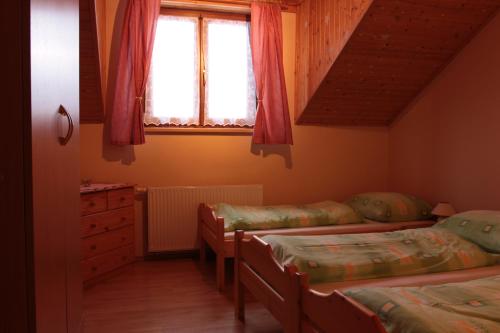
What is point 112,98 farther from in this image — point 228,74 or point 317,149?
A: point 317,149

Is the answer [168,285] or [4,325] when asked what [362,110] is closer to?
[168,285]

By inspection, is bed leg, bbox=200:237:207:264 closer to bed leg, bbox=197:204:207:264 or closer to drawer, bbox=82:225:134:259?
bed leg, bbox=197:204:207:264

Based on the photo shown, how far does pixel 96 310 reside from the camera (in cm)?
267

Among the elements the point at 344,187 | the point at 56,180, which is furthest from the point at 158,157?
the point at 56,180

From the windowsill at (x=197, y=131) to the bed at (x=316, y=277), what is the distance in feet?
5.41

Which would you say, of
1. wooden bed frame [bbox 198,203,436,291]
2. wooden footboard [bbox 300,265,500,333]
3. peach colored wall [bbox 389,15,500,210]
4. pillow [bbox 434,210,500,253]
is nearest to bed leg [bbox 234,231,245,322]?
wooden bed frame [bbox 198,203,436,291]

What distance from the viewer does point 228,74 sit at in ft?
13.1

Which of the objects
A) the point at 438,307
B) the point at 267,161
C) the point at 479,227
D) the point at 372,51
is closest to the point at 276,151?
the point at 267,161

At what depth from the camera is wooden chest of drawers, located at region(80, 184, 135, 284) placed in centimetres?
307

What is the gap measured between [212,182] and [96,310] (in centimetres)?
168

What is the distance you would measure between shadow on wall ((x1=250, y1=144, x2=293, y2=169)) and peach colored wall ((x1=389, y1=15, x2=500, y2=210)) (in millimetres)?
1205

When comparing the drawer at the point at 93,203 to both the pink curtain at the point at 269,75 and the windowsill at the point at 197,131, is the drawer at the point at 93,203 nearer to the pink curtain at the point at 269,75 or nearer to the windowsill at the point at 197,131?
the windowsill at the point at 197,131

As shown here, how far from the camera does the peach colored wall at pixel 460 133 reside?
10.3ft

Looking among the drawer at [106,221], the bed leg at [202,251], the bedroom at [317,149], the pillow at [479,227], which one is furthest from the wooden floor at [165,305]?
the pillow at [479,227]
